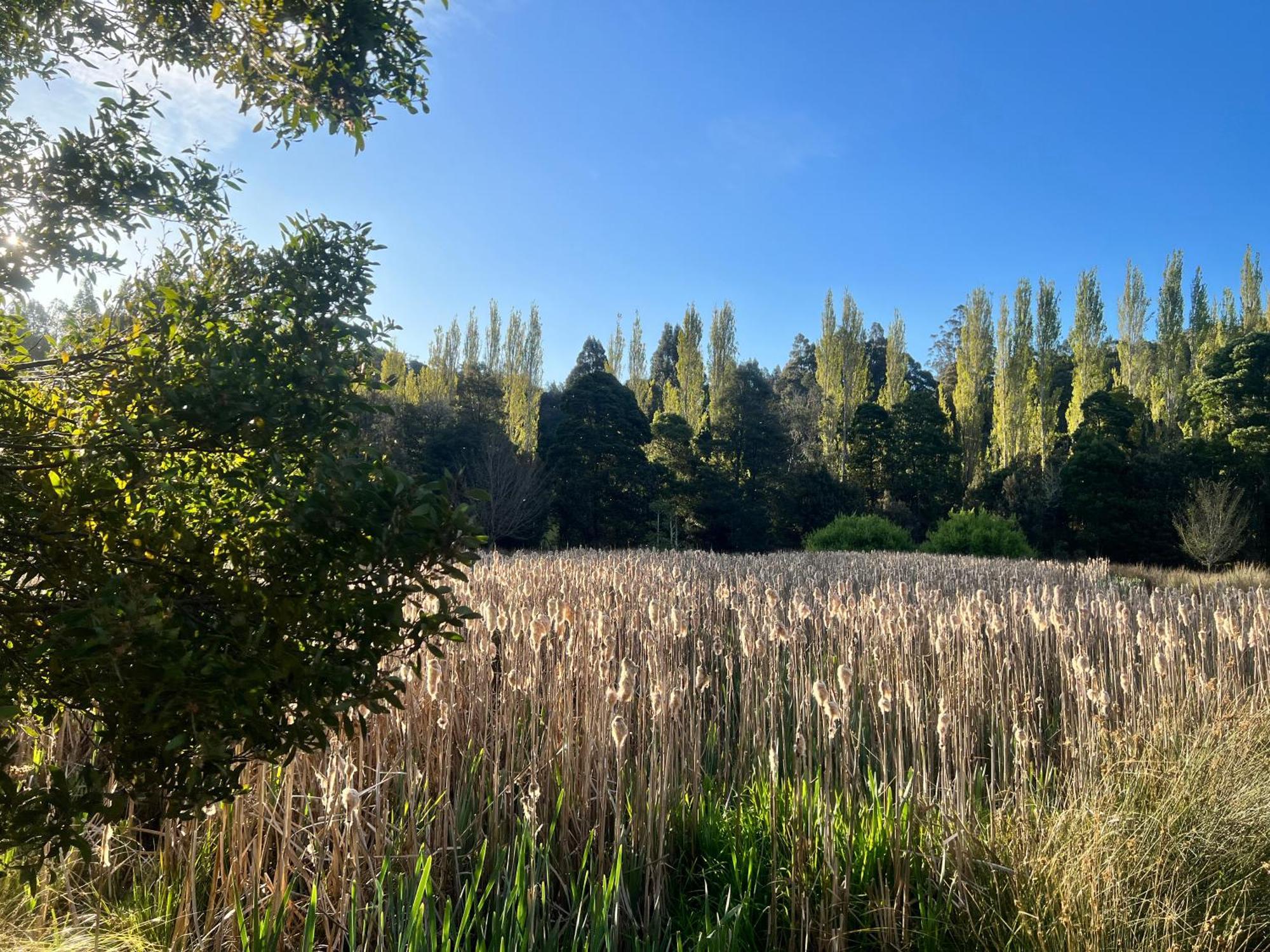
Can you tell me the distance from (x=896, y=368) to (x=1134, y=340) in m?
9.92

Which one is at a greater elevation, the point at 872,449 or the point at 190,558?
the point at 872,449

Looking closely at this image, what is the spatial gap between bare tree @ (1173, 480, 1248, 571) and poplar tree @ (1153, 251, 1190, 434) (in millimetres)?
6104

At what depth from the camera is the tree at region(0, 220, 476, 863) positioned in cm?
147

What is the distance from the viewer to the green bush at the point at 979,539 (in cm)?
1731

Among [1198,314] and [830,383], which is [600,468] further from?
[1198,314]

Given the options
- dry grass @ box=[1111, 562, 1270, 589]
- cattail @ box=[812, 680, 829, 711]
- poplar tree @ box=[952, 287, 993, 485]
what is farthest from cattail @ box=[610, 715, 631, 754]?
poplar tree @ box=[952, 287, 993, 485]

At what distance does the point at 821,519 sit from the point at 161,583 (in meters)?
23.5

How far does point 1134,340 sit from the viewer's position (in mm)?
30422

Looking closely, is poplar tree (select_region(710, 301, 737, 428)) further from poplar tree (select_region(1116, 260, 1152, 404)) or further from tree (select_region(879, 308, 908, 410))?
poplar tree (select_region(1116, 260, 1152, 404))

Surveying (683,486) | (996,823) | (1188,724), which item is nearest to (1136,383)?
(683,486)

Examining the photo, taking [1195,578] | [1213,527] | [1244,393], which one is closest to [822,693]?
[1195,578]

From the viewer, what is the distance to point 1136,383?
28.7 metres

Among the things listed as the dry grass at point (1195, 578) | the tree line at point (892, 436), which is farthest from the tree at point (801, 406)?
the dry grass at point (1195, 578)

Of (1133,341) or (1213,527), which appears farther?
(1133,341)
